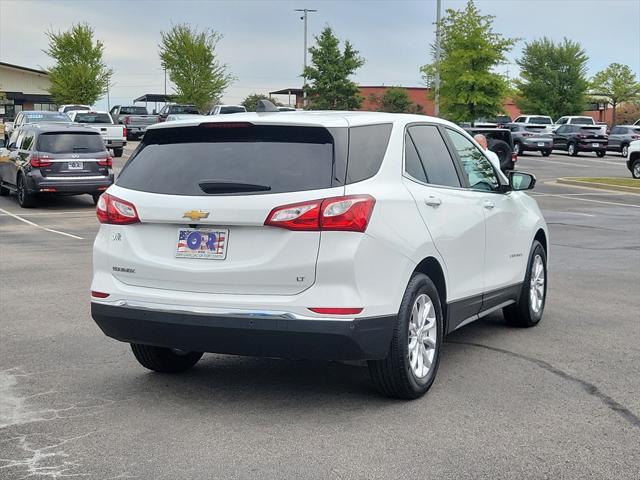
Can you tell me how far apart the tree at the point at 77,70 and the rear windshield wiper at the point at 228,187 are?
6375 cm

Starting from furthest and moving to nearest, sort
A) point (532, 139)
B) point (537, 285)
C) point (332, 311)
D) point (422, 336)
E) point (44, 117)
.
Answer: point (532, 139) < point (44, 117) < point (537, 285) < point (422, 336) < point (332, 311)

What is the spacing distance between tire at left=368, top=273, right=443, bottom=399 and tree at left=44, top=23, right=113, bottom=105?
63804mm

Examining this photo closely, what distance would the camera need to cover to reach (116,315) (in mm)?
5418

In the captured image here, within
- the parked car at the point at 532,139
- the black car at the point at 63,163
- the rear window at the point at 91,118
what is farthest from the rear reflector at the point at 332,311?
the parked car at the point at 532,139

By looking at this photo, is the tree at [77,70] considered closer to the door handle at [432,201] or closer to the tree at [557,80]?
the tree at [557,80]

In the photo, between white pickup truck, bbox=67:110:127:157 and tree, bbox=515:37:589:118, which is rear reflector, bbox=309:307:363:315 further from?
tree, bbox=515:37:589:118

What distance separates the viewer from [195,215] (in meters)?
5.17

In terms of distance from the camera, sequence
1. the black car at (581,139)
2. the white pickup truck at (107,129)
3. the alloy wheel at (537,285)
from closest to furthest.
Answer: the alloy wheel at (537,285) < the white pickup truck at (107,129) < the black car at (581,139)

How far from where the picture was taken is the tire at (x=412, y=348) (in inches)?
208

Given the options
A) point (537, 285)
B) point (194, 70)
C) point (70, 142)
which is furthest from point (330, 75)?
point (537, 285)

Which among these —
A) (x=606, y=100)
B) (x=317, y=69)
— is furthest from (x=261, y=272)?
(x=606, y=100)

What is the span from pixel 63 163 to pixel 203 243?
1577 cm

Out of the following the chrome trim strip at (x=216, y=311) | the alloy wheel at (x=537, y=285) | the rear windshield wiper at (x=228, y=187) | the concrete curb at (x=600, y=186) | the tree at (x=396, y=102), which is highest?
the tree at (x=396, y=102)

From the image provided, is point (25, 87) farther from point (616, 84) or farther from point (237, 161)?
point (237, 161)
